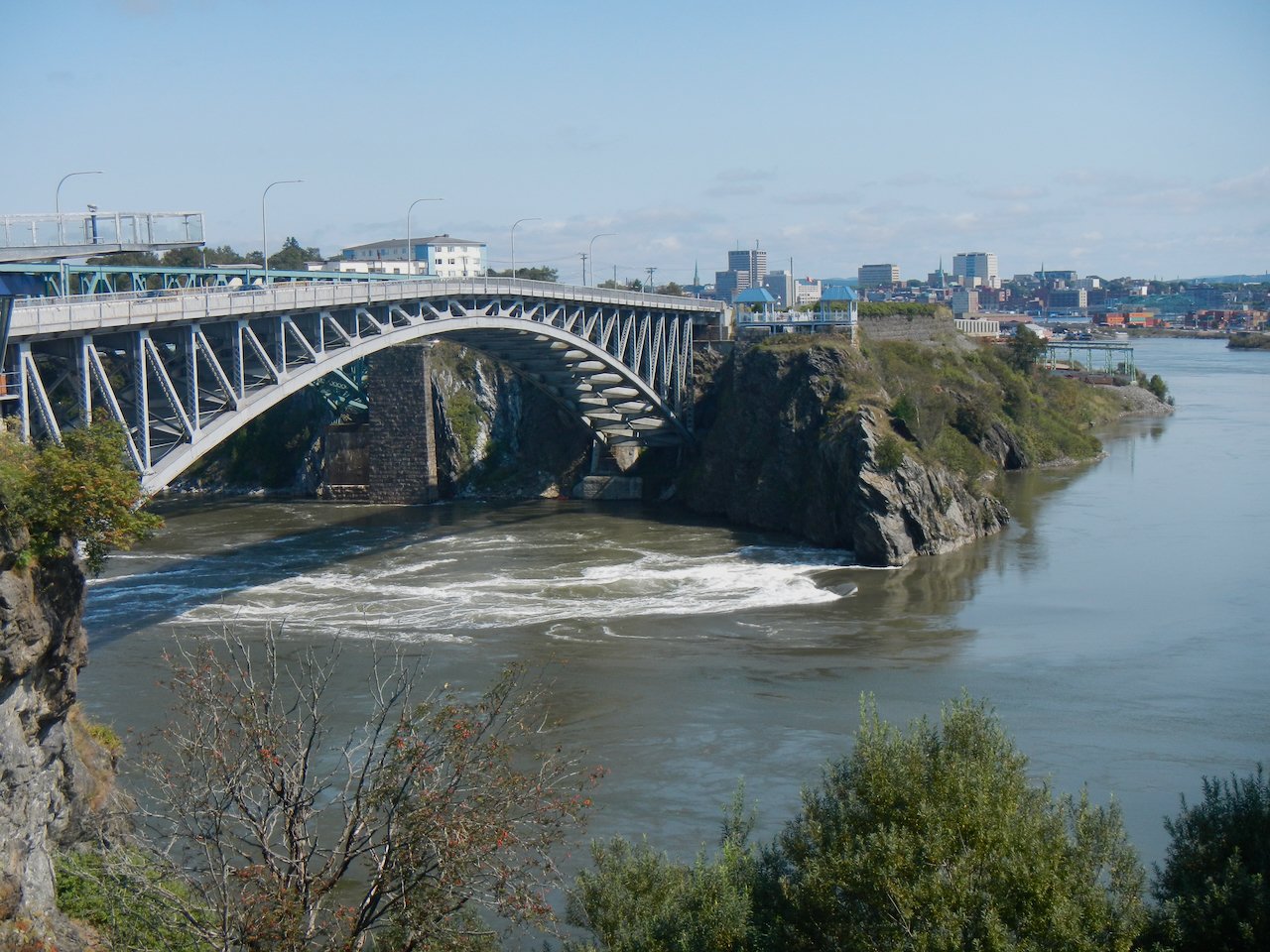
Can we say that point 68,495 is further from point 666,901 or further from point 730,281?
point 730,281

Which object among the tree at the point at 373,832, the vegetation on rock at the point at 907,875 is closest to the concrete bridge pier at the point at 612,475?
the vegetation on rock at the point at 907,875

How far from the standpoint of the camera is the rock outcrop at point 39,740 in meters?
12.1

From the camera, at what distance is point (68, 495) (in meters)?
13.6

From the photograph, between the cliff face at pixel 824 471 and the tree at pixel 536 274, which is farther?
the tree at pixel 536 274

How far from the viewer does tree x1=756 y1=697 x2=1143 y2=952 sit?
10281mm

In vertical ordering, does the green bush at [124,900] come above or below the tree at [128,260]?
below

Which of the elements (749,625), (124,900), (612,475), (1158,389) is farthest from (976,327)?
(124,900)

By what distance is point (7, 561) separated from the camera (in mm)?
13023

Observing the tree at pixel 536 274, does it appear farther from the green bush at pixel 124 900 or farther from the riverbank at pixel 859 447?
the green bush at pixel 124 900

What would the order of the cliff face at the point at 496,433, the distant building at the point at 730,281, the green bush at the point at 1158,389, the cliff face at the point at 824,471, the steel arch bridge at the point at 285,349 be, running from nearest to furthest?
the steel arch bridge at the point at 285,349
the cliff face at the point at 824,471
the cliff face at the point at 496,433
the green bush at the point at 1158,389
the distant building at the point at 730,281

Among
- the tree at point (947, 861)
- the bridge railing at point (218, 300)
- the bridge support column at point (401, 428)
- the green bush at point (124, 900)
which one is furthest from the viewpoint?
the bridge support column at point (401, 428)

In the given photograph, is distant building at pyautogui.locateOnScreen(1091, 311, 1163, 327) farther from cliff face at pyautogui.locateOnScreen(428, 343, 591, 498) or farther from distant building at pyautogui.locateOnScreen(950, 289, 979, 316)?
cliff face at pyautogui.locateOnScreen(428, 343, 591, 498)

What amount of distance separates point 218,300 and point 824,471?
19.4 meters

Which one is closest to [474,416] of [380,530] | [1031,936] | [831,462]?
[380,530]
